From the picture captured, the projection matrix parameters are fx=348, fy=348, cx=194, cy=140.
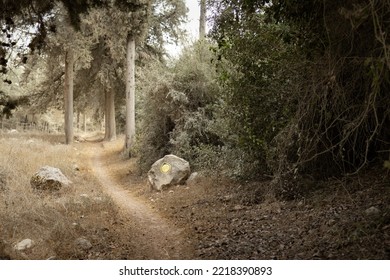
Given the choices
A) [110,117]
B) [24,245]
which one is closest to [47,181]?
[24,245]

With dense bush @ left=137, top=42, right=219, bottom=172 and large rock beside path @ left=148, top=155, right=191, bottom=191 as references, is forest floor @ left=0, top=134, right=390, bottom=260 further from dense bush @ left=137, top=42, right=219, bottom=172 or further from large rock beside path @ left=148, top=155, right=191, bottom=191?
dense bush @ left=137, top=42, right=219, bottom=172

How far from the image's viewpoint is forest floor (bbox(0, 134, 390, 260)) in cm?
399

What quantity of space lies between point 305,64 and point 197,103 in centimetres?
640

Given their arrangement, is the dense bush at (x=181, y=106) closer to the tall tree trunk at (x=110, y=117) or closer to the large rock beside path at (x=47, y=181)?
the large rock beside path at (x=47, y=181)

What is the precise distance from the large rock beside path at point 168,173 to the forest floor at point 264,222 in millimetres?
760

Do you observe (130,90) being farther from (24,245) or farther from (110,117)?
(24,245)

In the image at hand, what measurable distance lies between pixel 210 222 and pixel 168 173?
128 inches

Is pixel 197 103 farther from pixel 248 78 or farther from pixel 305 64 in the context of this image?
pixel 305 64

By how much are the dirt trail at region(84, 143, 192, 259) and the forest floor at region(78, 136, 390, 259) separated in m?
0.01

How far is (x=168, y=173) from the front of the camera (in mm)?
8852

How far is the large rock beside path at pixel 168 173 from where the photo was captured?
8766 mm

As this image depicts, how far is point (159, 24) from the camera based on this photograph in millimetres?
16109

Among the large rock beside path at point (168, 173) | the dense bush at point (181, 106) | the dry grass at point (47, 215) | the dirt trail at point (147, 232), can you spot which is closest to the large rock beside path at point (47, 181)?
the dry grass at point (47, 215)

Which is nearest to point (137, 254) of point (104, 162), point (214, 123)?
point (214, 123)
